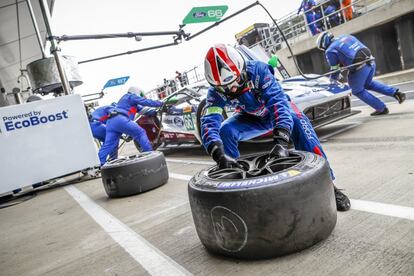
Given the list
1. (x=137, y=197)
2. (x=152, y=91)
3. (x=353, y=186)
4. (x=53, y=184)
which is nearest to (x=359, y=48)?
(x=353, y=186)

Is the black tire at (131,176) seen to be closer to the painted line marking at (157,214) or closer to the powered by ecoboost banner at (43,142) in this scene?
the painted line marking at (157,214)

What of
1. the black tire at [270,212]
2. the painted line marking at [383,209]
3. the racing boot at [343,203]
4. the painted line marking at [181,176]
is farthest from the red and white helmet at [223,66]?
the painted line marking at [181,176]

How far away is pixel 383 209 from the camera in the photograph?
91.7 inches

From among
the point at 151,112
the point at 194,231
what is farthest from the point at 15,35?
the point at 194,231

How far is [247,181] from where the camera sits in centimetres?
198

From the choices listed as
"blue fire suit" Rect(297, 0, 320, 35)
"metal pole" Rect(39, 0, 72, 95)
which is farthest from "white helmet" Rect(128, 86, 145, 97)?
"blue fire suit" Rect(297, 0, 320, 35)

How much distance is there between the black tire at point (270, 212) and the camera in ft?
6.07

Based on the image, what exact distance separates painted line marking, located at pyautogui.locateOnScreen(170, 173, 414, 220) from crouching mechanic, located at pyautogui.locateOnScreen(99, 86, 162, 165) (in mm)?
4903

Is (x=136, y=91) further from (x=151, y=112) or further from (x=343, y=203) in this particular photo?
(x=343, y=203)

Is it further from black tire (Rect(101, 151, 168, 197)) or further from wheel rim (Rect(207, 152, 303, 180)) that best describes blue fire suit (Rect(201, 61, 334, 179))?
black tire (Rect(101, 151, 168, 197))

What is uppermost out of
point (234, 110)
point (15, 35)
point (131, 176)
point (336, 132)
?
point (15, 35)

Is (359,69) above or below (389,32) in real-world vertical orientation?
below

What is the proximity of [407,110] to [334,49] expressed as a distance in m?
1.68

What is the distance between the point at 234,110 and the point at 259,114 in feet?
7.16
